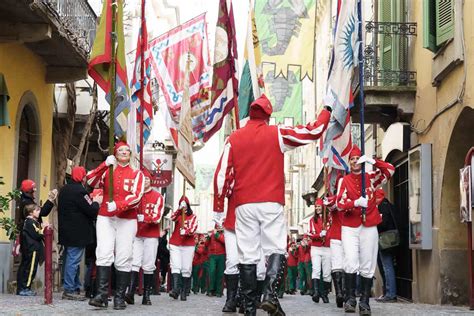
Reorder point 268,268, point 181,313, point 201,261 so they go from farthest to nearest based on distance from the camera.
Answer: point 201,261, point 181,313, point 268,268

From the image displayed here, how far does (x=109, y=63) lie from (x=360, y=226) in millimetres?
3888

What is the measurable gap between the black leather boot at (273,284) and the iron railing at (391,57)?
919 cm

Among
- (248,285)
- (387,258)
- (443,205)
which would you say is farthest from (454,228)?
(248,285)

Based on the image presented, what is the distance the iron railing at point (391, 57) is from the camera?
1773 cm

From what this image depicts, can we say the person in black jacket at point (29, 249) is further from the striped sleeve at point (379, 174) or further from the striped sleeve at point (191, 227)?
the striped sleeve at point (379, 174)

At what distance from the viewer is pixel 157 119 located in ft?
153

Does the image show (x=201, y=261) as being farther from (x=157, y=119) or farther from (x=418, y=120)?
(x=157, y=119)

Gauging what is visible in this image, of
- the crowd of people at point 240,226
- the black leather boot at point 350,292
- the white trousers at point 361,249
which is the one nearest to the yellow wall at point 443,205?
the crowd of people at point 240,226

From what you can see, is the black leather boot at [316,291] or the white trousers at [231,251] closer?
the white trousers at [231,251]

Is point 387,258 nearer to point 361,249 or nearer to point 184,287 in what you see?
point 184,287

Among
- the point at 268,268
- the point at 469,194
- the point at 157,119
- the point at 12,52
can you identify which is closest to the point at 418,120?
the point at 469,194

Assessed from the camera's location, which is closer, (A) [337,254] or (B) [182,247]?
(A) [337,254]

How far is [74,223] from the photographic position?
1372 centimetres

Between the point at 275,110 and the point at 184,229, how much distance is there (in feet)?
35.6
